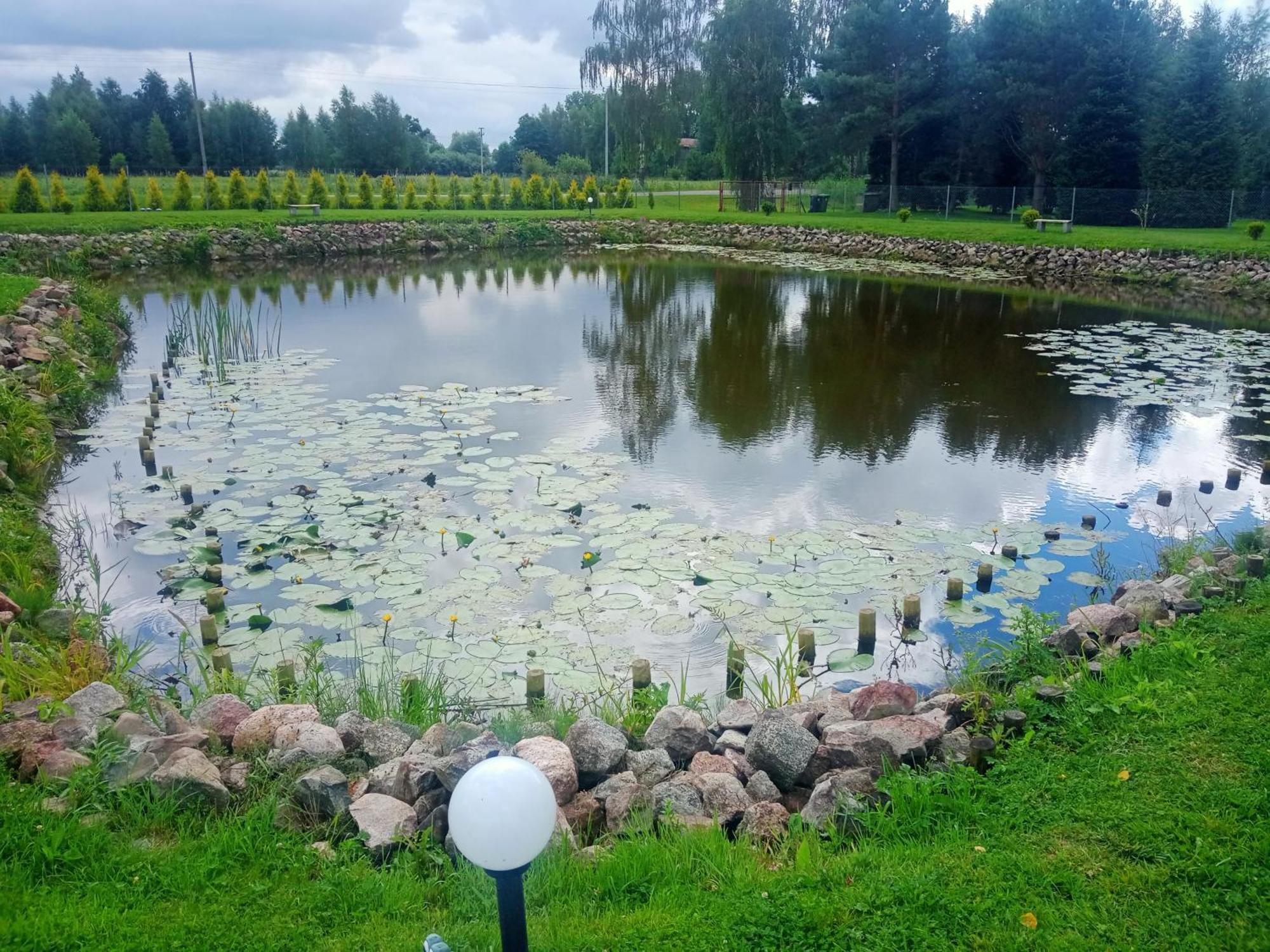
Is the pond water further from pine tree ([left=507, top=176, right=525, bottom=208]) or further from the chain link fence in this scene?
pine tree ([left=507, top=176, right=525, bottom=208])

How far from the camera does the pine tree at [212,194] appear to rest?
32.7m

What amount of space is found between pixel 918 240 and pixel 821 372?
16.6m

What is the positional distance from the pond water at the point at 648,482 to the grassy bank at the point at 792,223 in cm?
840

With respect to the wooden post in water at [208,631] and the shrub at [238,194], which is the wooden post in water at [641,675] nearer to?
the wooden post in water at [208,631]

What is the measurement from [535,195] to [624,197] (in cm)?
405

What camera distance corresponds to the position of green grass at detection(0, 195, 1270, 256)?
23.8m

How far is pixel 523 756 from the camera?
3.63 meters

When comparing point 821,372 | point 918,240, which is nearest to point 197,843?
point 821,372

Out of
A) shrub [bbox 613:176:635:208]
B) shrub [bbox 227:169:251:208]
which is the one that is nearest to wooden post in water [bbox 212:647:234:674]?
shrub [bbox 227:169:251:208]

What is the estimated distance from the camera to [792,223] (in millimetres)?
32250

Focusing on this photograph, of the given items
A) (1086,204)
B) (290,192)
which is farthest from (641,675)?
(290,192)

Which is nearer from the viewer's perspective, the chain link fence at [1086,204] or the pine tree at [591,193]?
the chain link fence at [1086,204]

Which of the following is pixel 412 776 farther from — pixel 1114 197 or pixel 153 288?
pixel 1114 197

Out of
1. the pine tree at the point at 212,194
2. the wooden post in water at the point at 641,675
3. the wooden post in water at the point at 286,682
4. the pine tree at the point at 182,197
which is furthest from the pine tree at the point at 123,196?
the wooden post in water at the point at 641,675
